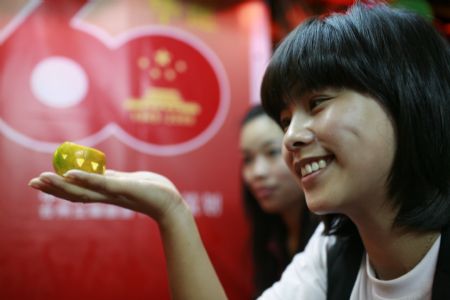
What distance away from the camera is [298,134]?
32.2 inches

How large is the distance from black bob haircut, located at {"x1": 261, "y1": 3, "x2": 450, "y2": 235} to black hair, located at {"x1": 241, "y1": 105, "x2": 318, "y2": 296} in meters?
0.82

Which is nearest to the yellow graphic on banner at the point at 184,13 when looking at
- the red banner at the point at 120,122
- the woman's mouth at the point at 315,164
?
the red banner at the point at 120,122

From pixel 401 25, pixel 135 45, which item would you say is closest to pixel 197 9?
pixel 135 45

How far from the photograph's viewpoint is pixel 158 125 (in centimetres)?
162

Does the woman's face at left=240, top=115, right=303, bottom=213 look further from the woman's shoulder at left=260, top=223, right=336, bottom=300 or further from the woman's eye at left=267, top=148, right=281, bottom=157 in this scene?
the woman's shoulder at left=260, top=223, right=336, bottom=300

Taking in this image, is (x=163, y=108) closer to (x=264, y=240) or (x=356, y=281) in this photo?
(x=264, y=240)

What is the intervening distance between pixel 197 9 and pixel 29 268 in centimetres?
109

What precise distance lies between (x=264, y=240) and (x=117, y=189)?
114cm

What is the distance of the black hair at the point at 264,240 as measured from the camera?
1.74 m

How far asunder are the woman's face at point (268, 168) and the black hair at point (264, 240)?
0.05m

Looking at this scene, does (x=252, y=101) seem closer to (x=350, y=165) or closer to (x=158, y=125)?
(x=158, y=125)

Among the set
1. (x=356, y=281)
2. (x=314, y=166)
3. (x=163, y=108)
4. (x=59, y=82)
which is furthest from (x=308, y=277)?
(x=59, y=82)

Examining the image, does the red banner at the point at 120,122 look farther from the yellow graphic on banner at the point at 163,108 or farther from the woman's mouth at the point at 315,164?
the woman's mouth at the point at 315,164

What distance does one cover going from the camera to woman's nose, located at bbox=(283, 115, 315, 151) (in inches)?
31.8
